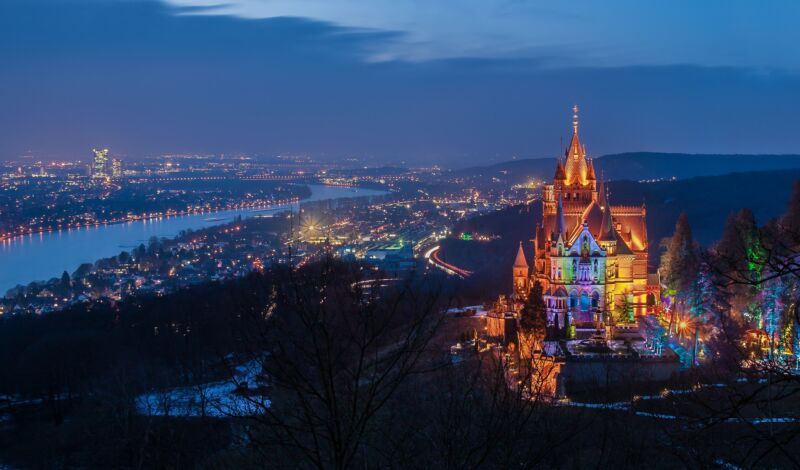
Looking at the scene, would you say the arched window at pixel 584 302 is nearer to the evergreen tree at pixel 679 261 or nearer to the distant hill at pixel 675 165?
the evergreen tree at pixel 679 261

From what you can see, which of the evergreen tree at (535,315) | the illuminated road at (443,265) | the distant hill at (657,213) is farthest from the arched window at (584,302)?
the illuminated road at (443,265)

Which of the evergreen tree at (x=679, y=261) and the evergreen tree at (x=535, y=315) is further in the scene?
the evergreen tree at (x=679, y=261)

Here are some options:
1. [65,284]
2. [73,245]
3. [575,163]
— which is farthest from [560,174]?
[73,245]

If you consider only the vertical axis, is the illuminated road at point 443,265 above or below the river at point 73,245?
above

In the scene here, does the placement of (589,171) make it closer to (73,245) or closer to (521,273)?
(521,273)

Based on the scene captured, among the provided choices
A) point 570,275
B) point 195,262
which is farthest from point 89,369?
point 195,262

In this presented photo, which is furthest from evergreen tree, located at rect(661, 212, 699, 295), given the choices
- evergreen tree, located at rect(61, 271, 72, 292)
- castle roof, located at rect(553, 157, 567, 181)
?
evergreen tree, located at rect(61, 271, 72, 292)

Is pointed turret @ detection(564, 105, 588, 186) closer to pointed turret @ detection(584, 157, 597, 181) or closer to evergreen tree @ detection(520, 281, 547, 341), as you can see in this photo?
pointed turret @ detection(584, 157, 597, 181)
